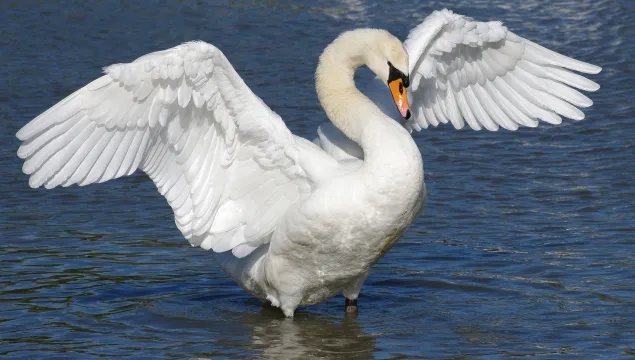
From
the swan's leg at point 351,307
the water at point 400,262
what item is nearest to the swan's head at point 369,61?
the swan's leg at point 351,307

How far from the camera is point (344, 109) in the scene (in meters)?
7.20

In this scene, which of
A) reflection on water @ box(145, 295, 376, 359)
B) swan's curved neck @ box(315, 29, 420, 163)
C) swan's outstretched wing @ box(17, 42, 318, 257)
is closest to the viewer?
swan's outstretched wing @ box(17, 42, 318, 257)

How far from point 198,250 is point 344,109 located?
7.60 feet

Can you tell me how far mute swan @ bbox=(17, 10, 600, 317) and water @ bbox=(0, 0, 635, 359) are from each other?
1.58ft

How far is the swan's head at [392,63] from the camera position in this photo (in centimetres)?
694

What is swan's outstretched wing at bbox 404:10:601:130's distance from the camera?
7.85 meters

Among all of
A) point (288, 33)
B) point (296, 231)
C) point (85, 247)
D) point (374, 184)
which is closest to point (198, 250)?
point (85, 247)

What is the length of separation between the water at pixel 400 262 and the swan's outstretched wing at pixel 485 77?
104cm

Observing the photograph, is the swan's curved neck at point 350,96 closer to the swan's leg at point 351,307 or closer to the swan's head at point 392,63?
the swan's head at point 392,63

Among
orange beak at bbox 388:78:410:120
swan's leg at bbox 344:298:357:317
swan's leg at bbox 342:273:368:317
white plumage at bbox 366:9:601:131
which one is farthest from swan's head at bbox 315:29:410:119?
swan's leg at bbox 344:298:357:317

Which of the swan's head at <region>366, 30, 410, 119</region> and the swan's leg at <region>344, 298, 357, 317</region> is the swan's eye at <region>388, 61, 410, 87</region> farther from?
the swan's leg at <region>344, 298, 357, 317</region>

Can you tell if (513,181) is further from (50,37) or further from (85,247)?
(50,37)

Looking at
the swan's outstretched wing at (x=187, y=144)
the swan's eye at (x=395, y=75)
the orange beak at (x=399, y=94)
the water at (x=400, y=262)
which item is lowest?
the water at (x=400, y=262)

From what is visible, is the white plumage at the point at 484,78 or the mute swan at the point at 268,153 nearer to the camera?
the mute swan at the point at 268,153
